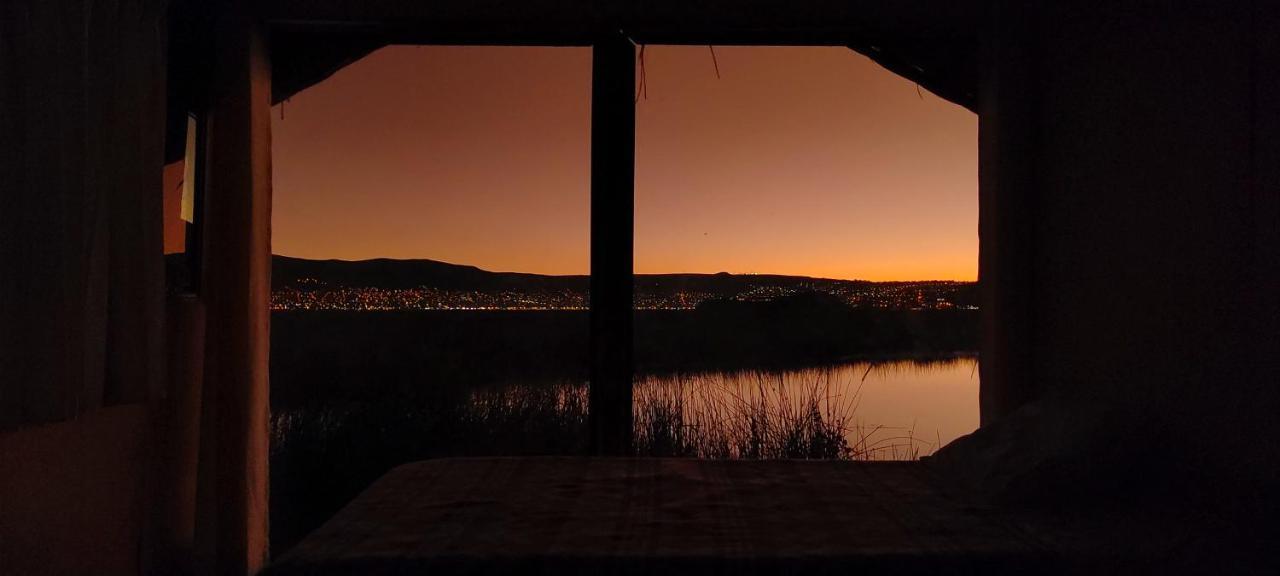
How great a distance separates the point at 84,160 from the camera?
1966 mm

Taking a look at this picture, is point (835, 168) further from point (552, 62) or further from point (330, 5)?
point (330, 5)

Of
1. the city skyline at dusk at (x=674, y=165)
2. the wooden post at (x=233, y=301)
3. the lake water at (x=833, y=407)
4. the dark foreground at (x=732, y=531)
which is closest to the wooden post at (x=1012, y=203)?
the city skyline at dusk at (x=674, y=165)

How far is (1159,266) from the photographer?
184 cm

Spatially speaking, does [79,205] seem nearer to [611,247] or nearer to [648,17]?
[611,247]

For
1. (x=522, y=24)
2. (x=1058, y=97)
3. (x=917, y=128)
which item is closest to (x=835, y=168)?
(x=917, y=128)

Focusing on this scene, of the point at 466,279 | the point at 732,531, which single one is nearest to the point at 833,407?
the point at 732,531

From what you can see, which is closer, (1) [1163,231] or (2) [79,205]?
(1) [1163,231]

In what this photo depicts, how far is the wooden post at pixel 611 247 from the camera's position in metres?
2.72

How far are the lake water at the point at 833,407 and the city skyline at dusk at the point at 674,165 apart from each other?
23.0 inches

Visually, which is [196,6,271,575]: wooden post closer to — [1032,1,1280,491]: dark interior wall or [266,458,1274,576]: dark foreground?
[266,458,1274,576]: dark foreground

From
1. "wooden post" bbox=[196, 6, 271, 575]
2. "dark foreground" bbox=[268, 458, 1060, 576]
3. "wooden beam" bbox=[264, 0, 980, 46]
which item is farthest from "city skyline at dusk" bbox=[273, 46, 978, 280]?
"dark foreground" bbox=[268, 458, 1060, 576]

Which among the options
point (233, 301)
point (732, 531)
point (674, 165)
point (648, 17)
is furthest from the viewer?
point (674, 165)

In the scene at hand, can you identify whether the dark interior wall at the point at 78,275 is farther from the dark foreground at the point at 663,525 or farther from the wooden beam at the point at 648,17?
the dark foreground at the point at 663,525

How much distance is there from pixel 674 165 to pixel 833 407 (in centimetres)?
144
